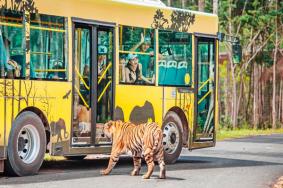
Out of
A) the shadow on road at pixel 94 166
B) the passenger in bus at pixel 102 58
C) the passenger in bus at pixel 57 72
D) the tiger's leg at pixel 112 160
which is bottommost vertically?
the shadow on road at pixel 94 166

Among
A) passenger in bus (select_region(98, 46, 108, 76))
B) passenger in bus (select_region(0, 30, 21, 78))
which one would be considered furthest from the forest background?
passenger in bus (select_region(0, 30, 21, 78))

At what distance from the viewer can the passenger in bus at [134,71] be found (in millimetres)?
18938

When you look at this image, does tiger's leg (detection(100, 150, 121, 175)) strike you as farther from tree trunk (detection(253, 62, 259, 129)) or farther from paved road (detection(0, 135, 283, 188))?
tree trunk (detection(253, 62, 259, 129))

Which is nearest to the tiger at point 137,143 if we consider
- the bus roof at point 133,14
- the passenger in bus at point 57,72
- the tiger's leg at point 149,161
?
the tiger's leg at point 149,161

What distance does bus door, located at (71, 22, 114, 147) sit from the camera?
17.6 meters

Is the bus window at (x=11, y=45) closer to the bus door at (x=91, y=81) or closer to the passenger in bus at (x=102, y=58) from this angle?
the bus door at (x=91, y=81)

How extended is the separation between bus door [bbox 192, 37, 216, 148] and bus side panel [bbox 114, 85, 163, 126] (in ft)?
4.91

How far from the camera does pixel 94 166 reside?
63.8 feet

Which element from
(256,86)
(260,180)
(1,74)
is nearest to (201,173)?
(260,180)

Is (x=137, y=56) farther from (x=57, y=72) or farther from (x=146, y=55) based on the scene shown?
(x=57, y=72)

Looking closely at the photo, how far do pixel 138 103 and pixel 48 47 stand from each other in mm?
2869

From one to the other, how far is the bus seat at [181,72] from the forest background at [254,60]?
21.1m

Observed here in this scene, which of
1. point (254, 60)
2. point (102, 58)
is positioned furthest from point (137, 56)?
point (254, 60)

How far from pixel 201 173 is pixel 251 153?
693 cm
